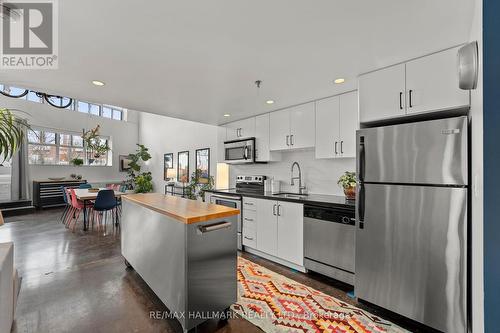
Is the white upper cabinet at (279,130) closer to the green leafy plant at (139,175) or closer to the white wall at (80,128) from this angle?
the green leafy plant at (139,175)

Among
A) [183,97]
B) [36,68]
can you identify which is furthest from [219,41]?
[36,68]

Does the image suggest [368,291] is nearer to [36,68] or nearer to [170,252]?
[170,252]

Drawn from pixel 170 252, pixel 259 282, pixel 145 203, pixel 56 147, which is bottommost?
pixel 259 282

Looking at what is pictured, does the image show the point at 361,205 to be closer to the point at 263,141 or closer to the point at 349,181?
the point at 349,181

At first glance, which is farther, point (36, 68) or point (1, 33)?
point (36, 68)

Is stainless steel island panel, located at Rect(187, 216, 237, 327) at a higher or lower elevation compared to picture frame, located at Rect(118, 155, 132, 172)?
lower

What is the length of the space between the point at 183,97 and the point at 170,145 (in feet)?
16.3

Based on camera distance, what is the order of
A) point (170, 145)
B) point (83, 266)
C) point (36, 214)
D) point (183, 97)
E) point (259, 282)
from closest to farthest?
point (259, 282) → point (83, 266) → point (183, 97) → point (36, 214) → point (170, 145)

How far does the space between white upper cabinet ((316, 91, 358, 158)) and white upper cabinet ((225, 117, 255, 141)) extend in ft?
4.53

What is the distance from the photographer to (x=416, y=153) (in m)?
1.85

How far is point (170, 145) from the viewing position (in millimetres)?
7762

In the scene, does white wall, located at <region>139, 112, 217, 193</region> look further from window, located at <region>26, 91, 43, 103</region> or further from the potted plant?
the potted plant

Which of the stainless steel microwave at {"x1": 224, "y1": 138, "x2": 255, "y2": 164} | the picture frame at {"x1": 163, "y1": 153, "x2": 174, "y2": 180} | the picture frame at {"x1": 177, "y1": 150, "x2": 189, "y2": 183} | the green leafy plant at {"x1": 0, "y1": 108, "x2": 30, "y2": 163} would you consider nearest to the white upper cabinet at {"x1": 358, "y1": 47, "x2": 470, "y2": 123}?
the stainless steel microwave at {"x1": 224, "y1": 138, "x2": 255, "y2": 164}

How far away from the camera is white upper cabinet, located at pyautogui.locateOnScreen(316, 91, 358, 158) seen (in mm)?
2807
